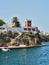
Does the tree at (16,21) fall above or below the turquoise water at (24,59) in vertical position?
above

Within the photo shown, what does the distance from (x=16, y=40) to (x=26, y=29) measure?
37230 mm

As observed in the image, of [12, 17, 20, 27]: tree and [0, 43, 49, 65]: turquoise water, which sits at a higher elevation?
[12, 17, 20, 27]: tree

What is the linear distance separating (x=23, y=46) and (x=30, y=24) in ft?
167

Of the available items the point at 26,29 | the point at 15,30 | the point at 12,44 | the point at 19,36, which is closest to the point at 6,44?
the point at 12,44

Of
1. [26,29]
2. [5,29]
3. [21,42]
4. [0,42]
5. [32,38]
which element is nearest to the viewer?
[0,42]

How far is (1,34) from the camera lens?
142 m

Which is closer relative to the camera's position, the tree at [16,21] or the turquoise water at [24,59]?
the turquoise water at [24,59]

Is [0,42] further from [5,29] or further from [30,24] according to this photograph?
[30,24]

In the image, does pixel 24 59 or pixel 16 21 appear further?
pixel 16 21

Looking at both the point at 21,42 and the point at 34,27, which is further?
the point at 34,27

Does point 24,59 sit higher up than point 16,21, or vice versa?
point 16,21

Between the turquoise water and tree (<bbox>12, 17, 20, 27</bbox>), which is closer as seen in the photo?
the turquoise water

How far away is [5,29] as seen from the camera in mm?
161000

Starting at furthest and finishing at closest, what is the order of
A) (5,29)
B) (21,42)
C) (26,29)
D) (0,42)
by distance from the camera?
1. (26,29)
2. (5,29)
3. (21,42)
4. (0,42)
